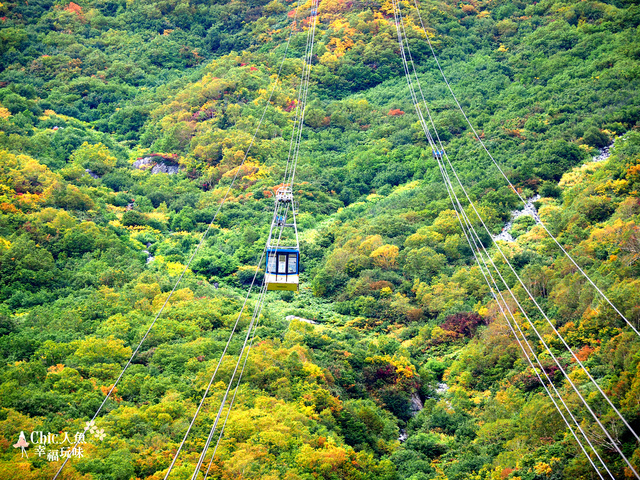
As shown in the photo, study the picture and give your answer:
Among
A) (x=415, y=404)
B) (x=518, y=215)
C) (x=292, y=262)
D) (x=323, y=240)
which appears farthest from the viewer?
(x=323, y=240)

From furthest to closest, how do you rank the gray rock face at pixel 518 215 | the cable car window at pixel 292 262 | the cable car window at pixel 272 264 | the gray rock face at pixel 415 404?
the gray rock face at pixel 518 215
the gray rock face at pixel 415 404
the cable car window at pixel 292 262
the cable car window at pixel 272 264

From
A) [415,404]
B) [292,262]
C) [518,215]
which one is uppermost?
[292,262]

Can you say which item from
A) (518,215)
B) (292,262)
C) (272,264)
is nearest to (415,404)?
(292,262)

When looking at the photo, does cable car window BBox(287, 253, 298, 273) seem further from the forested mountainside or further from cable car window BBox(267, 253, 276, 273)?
the forested mountainside

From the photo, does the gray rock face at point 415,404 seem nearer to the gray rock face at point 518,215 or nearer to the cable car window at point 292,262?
the cable car window at point 292,262

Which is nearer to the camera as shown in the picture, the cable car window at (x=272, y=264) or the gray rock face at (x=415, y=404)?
the cable car window at (x=272, y=264)

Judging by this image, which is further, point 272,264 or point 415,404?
point 415,404

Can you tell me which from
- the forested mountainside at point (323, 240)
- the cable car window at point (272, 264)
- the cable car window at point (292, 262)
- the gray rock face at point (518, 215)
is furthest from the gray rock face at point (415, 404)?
the gray rock face at point (518, 215)

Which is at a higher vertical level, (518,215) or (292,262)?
(292,262)

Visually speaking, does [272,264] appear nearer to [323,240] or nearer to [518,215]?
[323,240]
